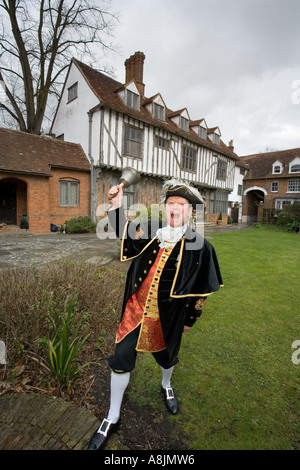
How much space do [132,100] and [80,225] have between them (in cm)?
791

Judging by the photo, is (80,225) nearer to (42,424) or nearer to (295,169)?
(42,424)

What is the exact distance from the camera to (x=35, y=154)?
40.3 feet

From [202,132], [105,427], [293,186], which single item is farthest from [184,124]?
[105,427]

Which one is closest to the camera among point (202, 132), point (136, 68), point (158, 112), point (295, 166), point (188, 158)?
point (136, 68)

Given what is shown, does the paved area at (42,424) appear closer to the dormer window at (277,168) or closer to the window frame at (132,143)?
the window frame at (132,143)

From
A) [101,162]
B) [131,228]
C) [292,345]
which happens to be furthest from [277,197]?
[131,228]

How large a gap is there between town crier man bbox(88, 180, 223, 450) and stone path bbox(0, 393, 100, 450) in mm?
255

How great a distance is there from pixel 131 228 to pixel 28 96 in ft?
60.8

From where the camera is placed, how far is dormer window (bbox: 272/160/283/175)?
26.8m

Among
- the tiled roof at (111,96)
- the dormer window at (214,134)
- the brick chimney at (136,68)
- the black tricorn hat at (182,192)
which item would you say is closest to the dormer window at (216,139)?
the dormer window at (214,134)

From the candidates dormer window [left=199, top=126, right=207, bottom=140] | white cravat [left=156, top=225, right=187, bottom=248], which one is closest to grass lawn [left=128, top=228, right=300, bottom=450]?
white cravat [left=156, top=225, right=187, bottom=248]

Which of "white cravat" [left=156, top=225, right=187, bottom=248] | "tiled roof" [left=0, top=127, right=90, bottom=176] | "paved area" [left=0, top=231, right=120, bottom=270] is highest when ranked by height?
"tiled roof" [left=0, top=127, right=90, bottom=176]

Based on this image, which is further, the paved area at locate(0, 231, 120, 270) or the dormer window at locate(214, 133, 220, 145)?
the dormer window at locate(214, 133, 220, 145)

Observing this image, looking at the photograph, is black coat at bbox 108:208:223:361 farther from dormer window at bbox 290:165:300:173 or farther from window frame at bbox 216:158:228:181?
dormer window at bbox 290:165:300:173
